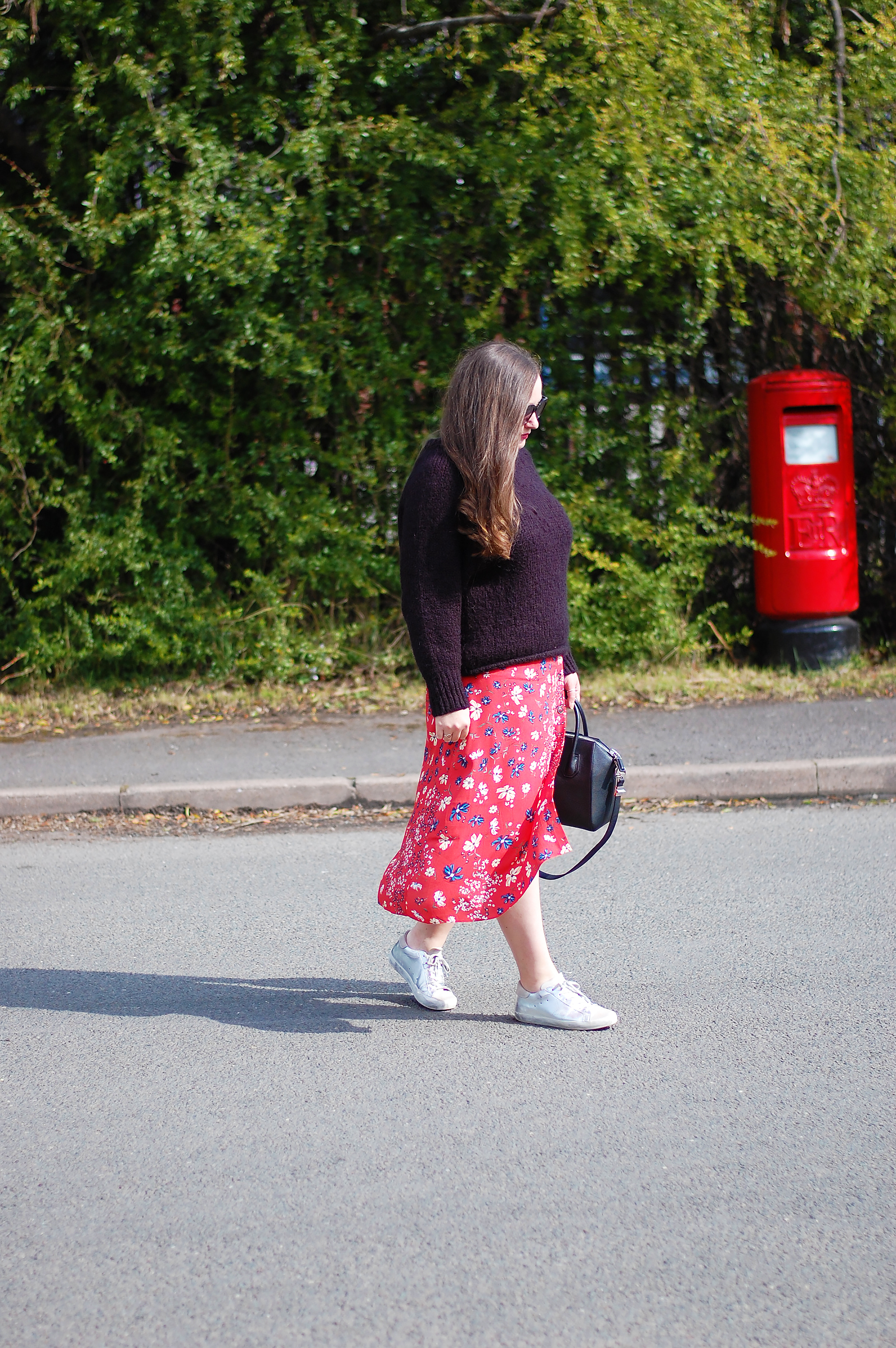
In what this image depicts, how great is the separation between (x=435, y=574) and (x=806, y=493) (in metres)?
5.36

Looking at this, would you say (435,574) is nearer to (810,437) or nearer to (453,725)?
(453,725)

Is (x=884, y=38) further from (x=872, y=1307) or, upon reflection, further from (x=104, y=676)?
(x=872, y=1307)

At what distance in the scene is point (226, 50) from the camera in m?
6.96

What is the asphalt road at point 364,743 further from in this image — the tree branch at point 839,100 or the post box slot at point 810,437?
the tree branch at point 839,100

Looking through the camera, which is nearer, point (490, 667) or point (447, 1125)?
point (447, 1125)

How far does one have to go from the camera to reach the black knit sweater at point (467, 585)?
2.98 m

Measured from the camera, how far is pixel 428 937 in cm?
345

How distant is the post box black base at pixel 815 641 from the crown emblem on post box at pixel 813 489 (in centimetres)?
78

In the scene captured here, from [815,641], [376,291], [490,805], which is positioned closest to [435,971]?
[490,805]

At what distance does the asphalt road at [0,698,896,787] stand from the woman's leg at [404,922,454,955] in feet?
8.35

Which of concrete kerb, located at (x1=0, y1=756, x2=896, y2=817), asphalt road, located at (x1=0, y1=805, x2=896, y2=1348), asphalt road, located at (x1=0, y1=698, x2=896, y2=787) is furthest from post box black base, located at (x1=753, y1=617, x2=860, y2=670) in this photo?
asphalt road, located at (x1=0, y1=805, x2=896, y2=1348)

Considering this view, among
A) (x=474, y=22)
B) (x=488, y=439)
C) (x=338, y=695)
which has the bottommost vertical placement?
Answer: (x=338, y=695)

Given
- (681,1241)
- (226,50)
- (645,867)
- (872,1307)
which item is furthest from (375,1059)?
(226,50)

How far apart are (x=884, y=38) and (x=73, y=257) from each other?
17.2 ft
